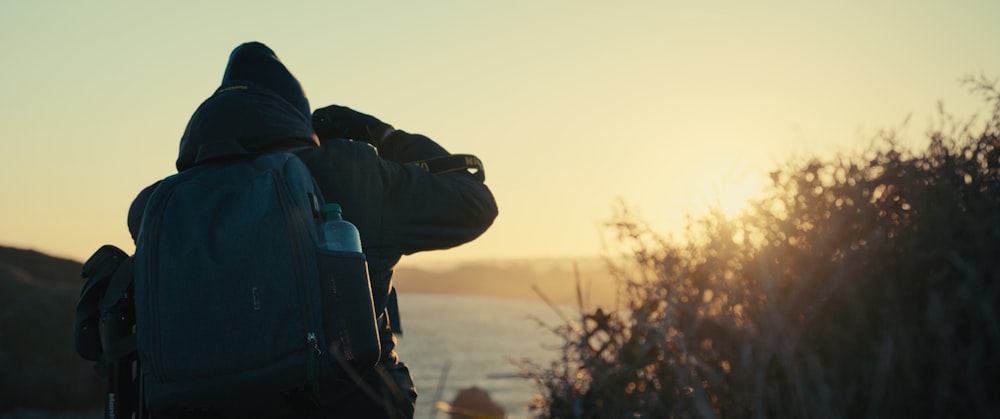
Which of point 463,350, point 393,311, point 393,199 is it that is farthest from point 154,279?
point 463,350

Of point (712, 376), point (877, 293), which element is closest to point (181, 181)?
point (712, 376)

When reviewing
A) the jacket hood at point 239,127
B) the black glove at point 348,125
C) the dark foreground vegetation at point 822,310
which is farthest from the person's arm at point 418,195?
the dark foreground vegetation at point 822,310

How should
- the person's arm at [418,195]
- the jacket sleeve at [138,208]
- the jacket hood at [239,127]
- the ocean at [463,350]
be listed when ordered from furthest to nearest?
the ocean at [463,350]
the jacket sleeve at [138,208]
the person's arm at [418,195]
the jacket hood at [239,127]

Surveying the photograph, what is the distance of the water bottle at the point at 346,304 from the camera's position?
251 cm

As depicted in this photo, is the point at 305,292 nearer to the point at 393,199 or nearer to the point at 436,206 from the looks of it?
the point at 393,199

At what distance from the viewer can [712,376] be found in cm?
162

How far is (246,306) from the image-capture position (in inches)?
95.8

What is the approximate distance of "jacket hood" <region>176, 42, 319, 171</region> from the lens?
9.04 feet

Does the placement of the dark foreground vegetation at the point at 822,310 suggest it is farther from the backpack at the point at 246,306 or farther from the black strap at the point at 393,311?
the black strap at the point at 393,311

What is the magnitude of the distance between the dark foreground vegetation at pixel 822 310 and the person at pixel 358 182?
3.36 ft

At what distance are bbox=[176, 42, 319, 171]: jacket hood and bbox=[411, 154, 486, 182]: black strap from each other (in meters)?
0.49

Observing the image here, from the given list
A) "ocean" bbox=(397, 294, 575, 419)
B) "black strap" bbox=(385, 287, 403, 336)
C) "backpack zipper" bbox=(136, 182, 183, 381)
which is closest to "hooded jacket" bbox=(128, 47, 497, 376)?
"black strap" bbox=(385, 287, 403, 336)

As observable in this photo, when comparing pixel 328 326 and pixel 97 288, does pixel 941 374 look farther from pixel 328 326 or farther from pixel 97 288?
pixel 97 288

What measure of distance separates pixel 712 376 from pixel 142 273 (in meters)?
1.86
